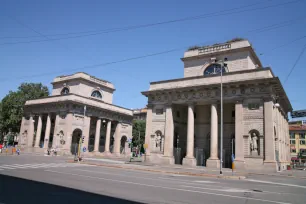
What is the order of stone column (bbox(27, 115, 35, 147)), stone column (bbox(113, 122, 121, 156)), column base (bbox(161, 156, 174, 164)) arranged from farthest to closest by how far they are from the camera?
stone column (bbox(113, 122, 121, 156)) < stone column (bbox(27, 115, 35, 147)) < column base (bbox(161, 156, 174, 164))

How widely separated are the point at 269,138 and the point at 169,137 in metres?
12.5

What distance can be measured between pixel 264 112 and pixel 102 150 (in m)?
37.8

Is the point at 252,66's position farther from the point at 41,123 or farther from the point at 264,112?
the point at 41,123

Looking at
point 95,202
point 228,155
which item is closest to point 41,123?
point 228,155

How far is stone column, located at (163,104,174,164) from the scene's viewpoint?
110 ft

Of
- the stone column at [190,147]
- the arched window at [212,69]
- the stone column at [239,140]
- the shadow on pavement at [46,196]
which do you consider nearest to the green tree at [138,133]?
the arched window at [212,69]

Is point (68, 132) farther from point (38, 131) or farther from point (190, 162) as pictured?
point (190, 162)

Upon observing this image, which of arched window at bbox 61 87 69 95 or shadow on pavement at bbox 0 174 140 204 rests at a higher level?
arched window at bbox 61 87 69 95

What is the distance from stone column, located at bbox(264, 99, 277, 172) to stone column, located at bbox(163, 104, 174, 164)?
1185 cm

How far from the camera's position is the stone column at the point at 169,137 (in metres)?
33.5

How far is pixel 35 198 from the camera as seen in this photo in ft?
26.3

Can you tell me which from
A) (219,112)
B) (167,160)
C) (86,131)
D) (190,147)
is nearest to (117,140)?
(86,131)

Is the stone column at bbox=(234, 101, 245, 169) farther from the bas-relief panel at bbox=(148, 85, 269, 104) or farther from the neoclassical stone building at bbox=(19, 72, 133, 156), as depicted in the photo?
the neoclassical stone building at bbox=(19, 72, 133, 156)

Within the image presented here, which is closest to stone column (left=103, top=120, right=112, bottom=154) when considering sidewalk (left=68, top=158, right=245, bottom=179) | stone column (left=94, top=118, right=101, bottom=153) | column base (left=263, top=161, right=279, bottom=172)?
stone column (left=94, top=118, right=101, bottom=153)
